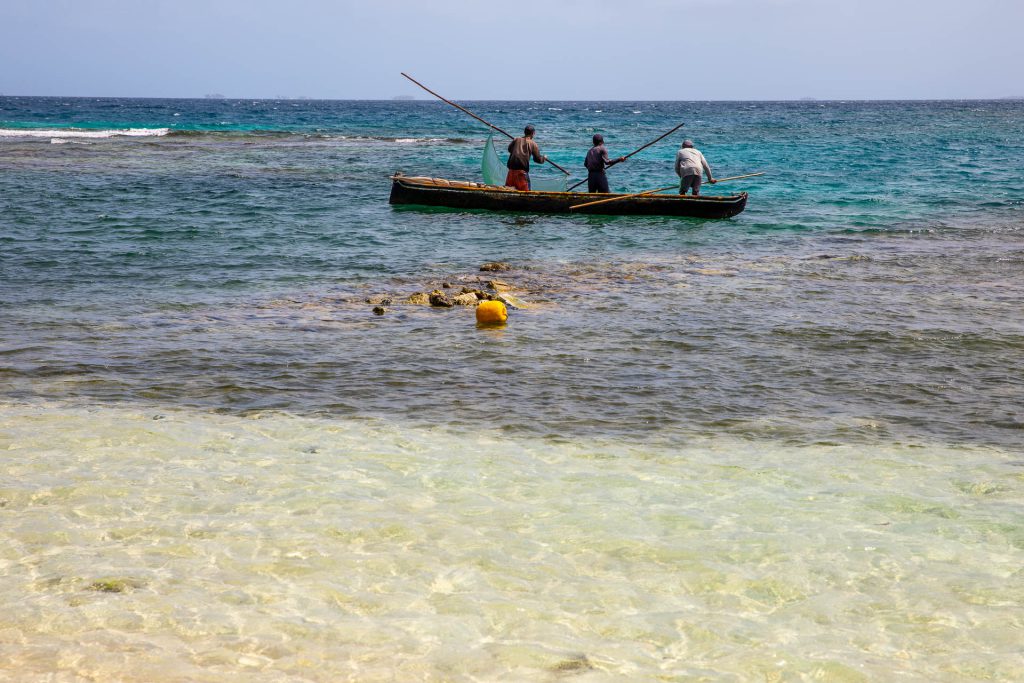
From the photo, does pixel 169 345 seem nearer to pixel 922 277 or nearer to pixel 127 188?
pixel 922 277

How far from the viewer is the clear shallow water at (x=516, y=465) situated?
4.23m

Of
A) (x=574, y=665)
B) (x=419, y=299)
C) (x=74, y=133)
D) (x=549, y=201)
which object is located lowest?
(x=574, y=665)

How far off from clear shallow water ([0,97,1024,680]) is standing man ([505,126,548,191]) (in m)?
5.54

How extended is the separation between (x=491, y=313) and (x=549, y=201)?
10.5 m

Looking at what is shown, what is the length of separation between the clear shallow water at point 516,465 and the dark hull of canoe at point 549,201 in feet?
13.7

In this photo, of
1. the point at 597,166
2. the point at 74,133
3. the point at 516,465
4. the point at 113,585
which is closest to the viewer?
the point at 113,585

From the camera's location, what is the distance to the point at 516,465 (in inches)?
255

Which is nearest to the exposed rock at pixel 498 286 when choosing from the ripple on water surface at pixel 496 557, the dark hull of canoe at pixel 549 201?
the ripple on water surface at pixel 496 557

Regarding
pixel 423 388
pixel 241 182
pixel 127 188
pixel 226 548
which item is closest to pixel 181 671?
pixel 226 548

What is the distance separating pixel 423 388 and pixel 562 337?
7.68ft

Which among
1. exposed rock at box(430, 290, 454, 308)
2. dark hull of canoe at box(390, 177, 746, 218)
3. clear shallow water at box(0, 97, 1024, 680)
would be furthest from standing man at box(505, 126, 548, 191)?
exposed rock at box(430, 290, 454, 308)

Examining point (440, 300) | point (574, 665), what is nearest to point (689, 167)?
point (440, 300)

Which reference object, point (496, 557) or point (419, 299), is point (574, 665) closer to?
point (496, 557)

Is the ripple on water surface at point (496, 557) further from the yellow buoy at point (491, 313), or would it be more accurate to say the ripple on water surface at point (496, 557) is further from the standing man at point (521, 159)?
the standing man at point (521, 159)
